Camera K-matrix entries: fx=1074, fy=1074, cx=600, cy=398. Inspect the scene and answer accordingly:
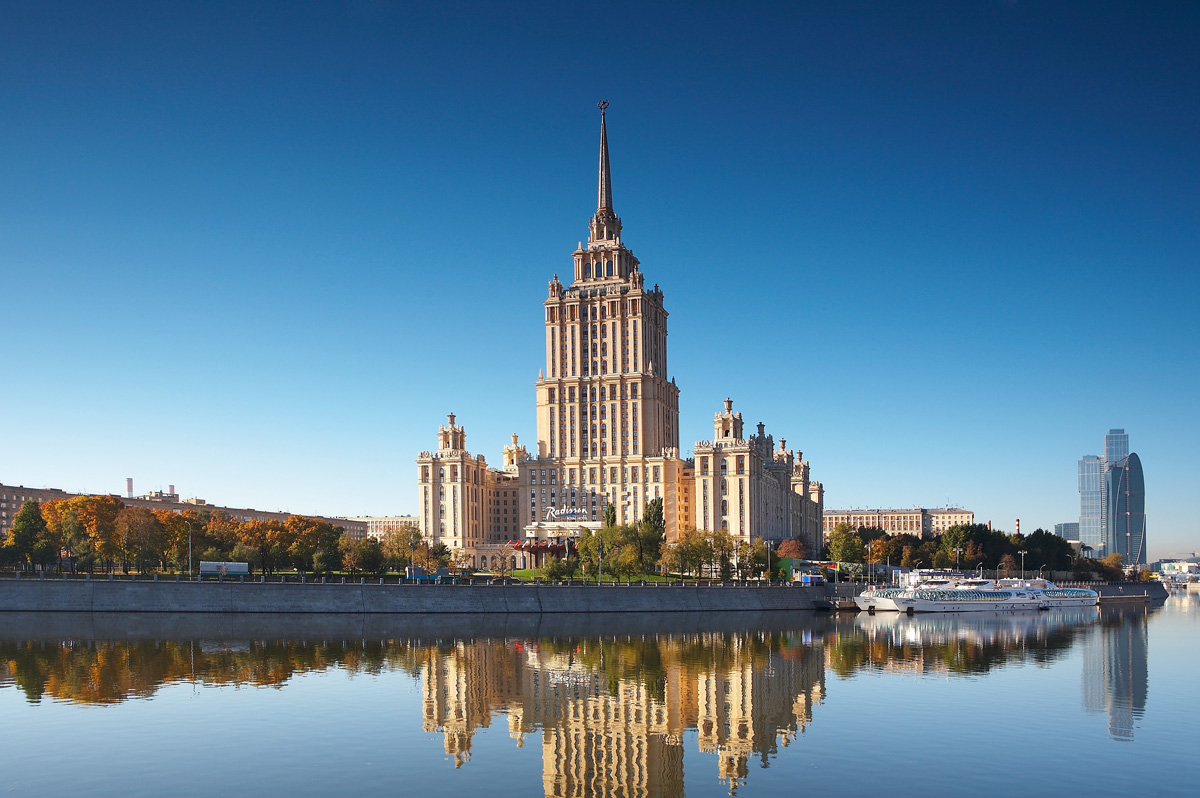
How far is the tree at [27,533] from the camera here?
460 ft

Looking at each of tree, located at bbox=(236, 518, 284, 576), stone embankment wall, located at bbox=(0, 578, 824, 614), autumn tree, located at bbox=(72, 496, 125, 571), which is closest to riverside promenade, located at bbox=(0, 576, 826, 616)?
stone embankment wall, located at bbox=(0, 578, 824, 614)

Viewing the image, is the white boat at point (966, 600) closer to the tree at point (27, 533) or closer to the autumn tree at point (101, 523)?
the autumn tree at point (101, 523)

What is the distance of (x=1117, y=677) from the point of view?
70938 millimetres

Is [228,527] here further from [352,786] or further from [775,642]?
[352,786]

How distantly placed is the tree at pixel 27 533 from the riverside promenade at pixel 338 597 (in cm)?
3694

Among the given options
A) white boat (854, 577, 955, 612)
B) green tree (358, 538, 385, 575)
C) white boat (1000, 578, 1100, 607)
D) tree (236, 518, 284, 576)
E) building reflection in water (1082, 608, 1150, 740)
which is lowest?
white boat (1000, 578, 1100, 607)

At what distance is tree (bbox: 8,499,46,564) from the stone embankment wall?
4037 cm

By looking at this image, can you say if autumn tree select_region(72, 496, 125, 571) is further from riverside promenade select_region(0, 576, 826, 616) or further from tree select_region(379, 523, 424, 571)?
tree select_region(379, 523, 424, 571)

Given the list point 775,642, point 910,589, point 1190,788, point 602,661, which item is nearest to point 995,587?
point 910,589

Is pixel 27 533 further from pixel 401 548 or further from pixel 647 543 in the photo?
pixel 647 543

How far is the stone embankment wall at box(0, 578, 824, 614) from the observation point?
105062 mm

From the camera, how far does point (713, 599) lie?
130750 millimetres

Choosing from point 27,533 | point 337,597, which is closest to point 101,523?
point 27,533

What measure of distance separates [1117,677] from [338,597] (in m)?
72.9
